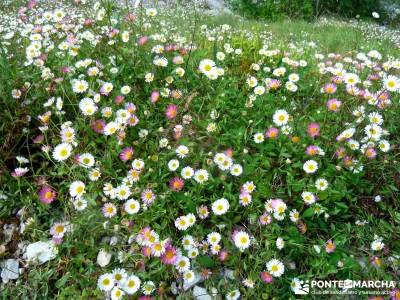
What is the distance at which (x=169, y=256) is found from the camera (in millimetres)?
2184

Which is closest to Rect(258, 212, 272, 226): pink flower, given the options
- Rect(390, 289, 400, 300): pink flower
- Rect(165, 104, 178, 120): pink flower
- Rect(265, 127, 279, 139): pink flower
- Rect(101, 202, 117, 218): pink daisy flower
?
Rect(265, 127, 279, 139): pink flower

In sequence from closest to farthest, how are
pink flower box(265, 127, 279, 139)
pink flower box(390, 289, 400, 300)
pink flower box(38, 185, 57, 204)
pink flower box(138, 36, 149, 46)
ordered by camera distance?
pink flower box(390, 289, 400, 300), pink flower box(38, 185, 57, 204), pink flower box(265, 127, 279, 139), pink flower box(138, 36, 149, 46)

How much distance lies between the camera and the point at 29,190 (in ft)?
8.41

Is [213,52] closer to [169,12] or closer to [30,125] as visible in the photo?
[30,125]

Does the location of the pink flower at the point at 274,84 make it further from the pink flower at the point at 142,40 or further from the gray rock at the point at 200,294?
the gray rock at the point at 200,294

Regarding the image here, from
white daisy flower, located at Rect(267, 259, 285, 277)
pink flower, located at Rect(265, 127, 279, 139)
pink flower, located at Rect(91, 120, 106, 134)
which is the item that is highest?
pink flower, located at Rect(265, 127, 279, 139)

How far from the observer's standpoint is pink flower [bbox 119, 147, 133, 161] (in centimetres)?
251

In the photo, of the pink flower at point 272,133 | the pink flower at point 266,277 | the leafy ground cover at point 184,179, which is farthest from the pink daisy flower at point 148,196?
the pink flower at point 272,133

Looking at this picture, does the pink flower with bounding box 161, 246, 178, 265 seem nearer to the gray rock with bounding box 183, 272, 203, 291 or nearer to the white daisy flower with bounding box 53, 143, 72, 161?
the gray rock with bounding box 183, 272, 203, 291

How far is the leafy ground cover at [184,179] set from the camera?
2219mm

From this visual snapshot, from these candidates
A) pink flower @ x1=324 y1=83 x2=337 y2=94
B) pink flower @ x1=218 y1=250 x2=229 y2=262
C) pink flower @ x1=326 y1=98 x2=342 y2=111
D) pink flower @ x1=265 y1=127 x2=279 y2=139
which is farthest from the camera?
pink flower @ x1=324 y1=83 x2=337 y2=94

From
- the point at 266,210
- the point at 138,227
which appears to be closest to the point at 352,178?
the point at 266,210

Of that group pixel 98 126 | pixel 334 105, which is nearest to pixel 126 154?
pixel 98 126

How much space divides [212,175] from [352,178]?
32.3 inches
